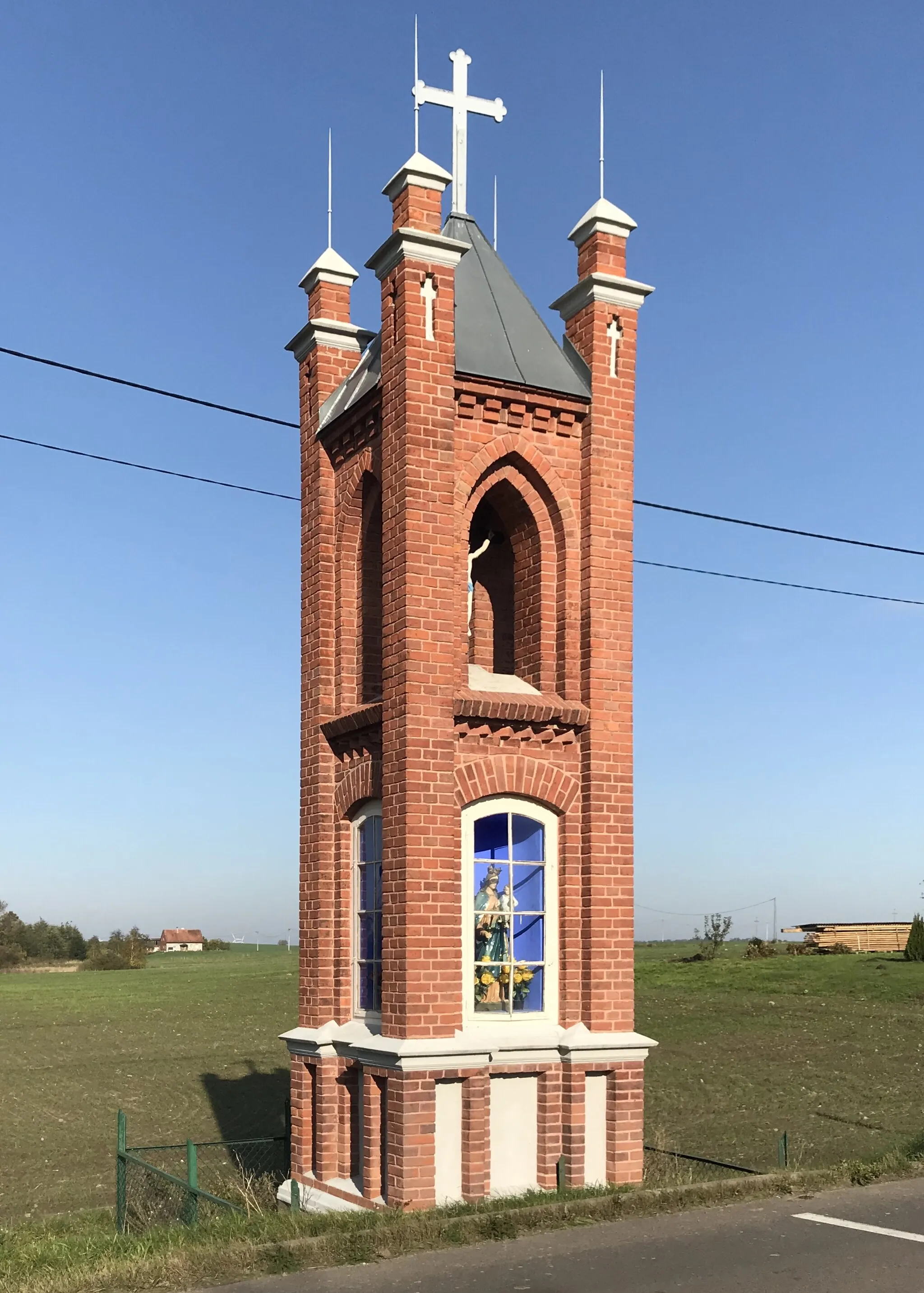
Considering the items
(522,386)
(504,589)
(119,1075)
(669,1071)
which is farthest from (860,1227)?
(119,1075)

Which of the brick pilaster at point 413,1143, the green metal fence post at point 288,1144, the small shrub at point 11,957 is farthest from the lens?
the small shrub at point 11,957

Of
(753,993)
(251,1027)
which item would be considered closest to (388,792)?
(753,993)

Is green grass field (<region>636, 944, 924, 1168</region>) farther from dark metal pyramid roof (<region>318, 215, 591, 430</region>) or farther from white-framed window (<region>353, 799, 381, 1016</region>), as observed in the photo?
dark metal pyramid roof (<region>318, 215, 591, 430</region>)

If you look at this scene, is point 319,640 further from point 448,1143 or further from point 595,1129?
point 595,1129

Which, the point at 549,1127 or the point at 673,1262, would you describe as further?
the point at 549,1127

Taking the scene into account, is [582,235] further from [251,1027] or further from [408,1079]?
[251,1027]

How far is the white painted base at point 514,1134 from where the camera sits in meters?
11.3

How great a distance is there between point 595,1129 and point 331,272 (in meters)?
9.02

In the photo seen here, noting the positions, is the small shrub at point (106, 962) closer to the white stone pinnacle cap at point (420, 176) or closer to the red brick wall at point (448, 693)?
the red brick wall at point (448, 693)

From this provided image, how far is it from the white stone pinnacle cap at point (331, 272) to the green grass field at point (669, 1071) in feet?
33.4

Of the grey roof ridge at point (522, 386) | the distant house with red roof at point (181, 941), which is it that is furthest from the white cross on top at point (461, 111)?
the distant house with red roof at point (181, 941)

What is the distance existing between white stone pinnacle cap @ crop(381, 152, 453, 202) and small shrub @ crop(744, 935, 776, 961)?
1609 inches

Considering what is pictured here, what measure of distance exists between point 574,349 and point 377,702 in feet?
13.3

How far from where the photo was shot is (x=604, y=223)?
501 inches
